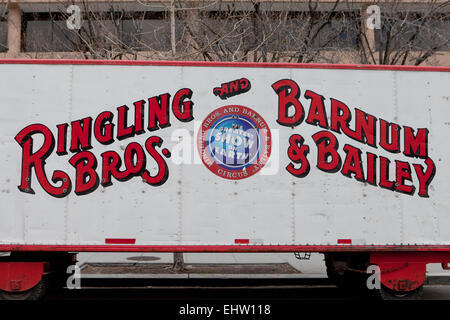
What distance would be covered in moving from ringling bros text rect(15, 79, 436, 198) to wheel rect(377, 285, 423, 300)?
1.55 metres

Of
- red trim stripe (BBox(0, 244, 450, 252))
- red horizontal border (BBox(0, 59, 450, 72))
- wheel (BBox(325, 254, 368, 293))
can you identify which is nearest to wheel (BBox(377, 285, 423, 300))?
wheel (BBox(325, 254, 368, 293))

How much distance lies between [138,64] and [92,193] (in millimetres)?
2019

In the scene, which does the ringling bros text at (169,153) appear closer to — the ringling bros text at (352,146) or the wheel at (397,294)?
the ringling bros text at (352,146)

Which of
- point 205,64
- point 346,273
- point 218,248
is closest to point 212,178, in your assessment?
point 218,248

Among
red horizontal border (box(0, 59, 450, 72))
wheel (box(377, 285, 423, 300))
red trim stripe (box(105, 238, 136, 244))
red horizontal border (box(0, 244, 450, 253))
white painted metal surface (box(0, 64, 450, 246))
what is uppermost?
red horizontal border (box(0, 59, 450, 72))

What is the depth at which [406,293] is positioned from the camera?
20.4ft

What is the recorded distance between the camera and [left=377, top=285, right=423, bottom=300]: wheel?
6.20 m

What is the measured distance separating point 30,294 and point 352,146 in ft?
17.5

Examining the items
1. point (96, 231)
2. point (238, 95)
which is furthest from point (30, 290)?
point (238, 95)

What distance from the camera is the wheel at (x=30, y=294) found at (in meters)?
5.96

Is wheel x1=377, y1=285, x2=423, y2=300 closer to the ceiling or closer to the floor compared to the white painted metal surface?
closer to the floor

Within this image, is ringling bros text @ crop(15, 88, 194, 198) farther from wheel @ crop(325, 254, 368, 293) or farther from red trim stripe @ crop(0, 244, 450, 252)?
wheel @ crop(325, 254, 368, 293)

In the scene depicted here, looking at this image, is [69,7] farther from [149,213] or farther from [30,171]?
[149,213]

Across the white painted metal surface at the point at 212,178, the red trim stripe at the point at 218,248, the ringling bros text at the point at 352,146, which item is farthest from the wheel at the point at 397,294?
the ringling bros text at the point at 352,146
